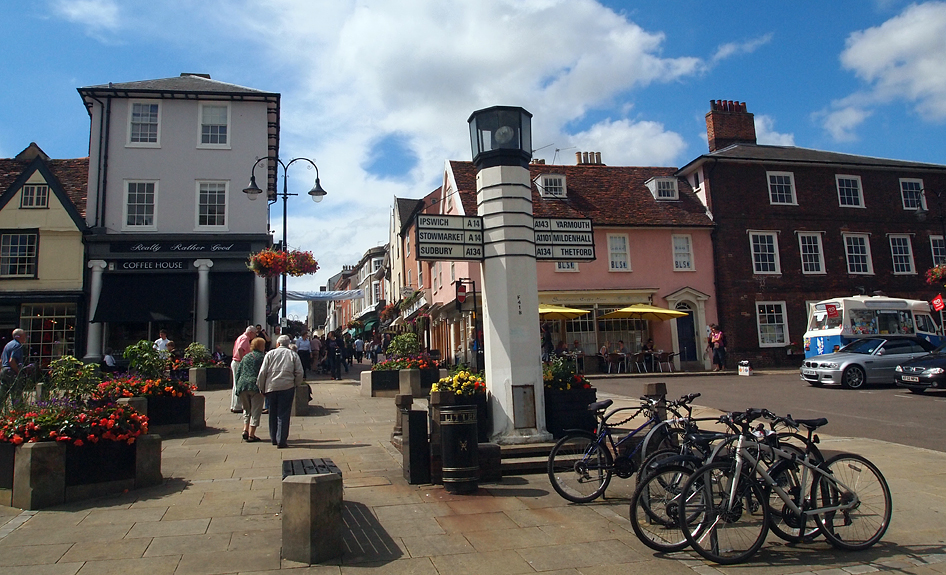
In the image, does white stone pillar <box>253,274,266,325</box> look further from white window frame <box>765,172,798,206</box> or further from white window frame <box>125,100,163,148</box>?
white window frame <box>765,172,798,206</box>

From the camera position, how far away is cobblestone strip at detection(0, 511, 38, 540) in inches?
217

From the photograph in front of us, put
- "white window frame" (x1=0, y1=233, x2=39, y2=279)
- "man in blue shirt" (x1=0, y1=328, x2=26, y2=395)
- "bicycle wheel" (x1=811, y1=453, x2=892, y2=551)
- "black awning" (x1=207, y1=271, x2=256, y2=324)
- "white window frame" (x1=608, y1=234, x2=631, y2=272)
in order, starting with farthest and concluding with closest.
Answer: "white window frame" (x1=608, y1=234, x2=631, y2=272), "white window frame" (x1=0, y1=233, x2=39, y2=279), "black awning" (x1=207, y1=271, x2=256, y2=324), "man in blue shirt" (x1=0, y1=328, x2=26, y2=395), "bicycle wheel" (x1=811, y1=453, x2=892, y2=551)

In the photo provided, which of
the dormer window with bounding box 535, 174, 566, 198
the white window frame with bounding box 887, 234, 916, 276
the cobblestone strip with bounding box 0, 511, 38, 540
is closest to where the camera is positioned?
the cobblestone strip with bounding box 0, 511, 38, 540

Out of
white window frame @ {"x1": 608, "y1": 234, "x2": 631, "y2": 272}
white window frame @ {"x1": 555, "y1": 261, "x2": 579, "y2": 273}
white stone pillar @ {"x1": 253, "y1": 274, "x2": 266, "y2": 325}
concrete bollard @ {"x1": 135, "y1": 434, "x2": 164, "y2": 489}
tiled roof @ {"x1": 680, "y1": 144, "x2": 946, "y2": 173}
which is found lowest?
concrete bollard @ {"x1": 135, "y1": 434, "x2": 164, "y2": 489}

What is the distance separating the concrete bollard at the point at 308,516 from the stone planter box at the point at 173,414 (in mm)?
6509

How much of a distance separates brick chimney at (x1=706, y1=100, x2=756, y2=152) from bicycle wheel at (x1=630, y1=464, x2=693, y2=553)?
2948 cm

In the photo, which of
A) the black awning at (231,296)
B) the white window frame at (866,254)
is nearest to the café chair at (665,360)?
the white window frame at (866,254)

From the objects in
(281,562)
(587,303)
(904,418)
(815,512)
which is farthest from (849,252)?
(281,562)

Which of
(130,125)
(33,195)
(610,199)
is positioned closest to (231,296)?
(130,125)

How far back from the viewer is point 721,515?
4922 millimetres

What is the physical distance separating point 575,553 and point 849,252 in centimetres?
3060

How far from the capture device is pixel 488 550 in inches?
203

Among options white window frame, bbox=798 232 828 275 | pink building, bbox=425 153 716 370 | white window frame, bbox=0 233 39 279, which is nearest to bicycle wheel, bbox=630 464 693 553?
pink building, bbox=425 153 716 370

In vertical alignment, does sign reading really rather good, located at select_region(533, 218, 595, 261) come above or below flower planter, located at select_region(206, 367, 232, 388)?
above
